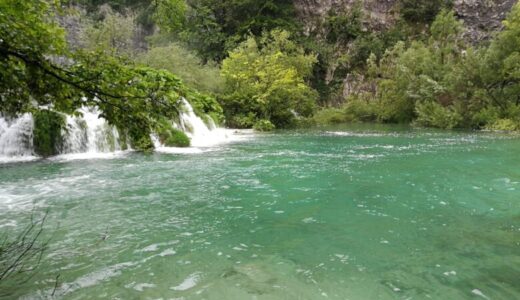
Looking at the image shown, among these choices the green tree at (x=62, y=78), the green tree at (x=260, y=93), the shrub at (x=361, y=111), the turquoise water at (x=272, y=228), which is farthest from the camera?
the shrub at (x=361, y=111)

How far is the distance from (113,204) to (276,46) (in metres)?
30.7

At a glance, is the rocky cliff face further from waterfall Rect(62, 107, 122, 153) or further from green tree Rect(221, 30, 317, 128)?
waterfall Rect(62, 107, 122, 153)

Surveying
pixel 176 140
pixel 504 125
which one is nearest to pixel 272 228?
pixel 176 140

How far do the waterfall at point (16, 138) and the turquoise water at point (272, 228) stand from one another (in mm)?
2177

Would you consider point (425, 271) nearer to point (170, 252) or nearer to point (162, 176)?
point (170, 252)

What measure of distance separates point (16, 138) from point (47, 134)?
2.82 ft

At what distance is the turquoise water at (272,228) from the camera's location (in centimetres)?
410

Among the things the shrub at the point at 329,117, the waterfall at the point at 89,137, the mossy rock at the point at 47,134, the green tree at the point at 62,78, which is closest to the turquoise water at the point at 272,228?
the green tree at the point at 62,78

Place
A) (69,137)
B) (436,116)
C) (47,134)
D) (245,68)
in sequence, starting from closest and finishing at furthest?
(47,134)
(69,137)
(436,116)
(245,68)

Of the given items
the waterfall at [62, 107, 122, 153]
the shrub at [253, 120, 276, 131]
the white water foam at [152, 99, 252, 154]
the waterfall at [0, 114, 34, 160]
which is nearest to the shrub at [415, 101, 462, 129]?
the shrub at [253, 120, 276, 131]

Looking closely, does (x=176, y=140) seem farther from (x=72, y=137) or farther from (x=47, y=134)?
(x=47, y=134)

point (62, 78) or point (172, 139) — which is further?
point (172, 139)

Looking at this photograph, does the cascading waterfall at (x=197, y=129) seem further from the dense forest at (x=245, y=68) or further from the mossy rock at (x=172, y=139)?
the dense forest at (x=245, y=68)

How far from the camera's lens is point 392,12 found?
46.0 m
